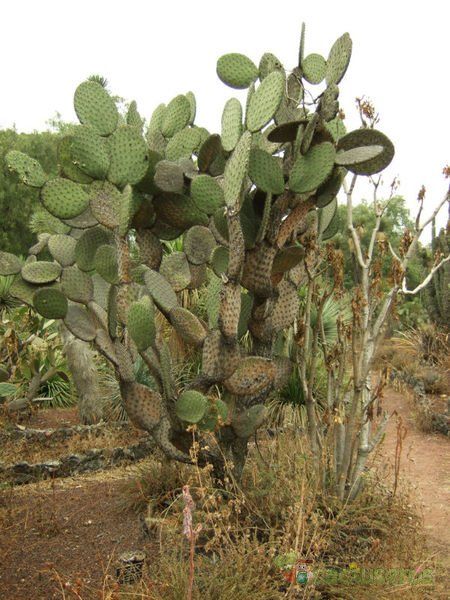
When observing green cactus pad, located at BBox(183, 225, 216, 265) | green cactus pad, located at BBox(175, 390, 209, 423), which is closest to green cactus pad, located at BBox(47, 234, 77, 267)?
green cactus pad, located at BBox(183, 225, 216, 265)

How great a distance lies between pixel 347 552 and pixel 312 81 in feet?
8.90

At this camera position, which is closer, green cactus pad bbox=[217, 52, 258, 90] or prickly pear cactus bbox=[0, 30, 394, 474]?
prickly pear cactus bbox=[0, 30, 394, 474]

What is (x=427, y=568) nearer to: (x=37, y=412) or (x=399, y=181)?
(x=399, y=181)

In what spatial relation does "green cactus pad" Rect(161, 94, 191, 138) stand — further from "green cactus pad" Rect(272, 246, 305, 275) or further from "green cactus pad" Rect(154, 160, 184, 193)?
"green cactus pad" Rect(272, 246, 305, 275)

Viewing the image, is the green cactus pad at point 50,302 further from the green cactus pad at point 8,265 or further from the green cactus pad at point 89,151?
the green cactus pad at point 89,151

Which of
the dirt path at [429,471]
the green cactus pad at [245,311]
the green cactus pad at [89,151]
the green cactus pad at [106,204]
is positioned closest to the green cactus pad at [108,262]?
the green cactus pad at [106,204]

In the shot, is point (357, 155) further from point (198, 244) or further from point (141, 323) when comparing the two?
point (141, 323)

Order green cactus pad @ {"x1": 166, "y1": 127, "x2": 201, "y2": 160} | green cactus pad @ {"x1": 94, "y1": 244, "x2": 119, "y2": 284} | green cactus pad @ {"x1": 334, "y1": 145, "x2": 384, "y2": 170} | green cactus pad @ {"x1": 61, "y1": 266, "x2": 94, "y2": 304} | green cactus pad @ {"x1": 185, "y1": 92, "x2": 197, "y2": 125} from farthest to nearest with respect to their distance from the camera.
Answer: green cactus pad @ {"x1": 185, "y1": 92, "x2": 197, "y2": 125} → green cactus pad @ {"x1": 166, "y1": 127, "x2": 201, "y2": 160} → green cactus pad @ {"x1": 61, "y1": 266, "x2": 94, "y2": 304} → green cactus pad @ {"x1": 94, "y1": 244, "x2": 119, "y2": 284} → green cactus pad @ {"x1": 334, "y1": 145, "x2": 384, "y2": 170}

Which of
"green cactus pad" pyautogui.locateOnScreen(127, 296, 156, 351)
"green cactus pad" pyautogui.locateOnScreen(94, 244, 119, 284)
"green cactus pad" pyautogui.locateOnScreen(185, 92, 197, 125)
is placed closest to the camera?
"green cactus pad" pyautogui.locateOnScreen(127, 296, 156, 351)

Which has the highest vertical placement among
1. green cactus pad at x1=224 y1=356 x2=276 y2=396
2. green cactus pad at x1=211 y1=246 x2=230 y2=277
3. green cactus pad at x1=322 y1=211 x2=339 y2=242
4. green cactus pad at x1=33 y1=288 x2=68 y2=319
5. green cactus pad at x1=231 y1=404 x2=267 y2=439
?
green cactus pad at x1=322 y1=211 x2=339 y2=242

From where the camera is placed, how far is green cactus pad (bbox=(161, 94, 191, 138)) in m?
4.66

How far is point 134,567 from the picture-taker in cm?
350

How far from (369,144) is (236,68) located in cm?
91

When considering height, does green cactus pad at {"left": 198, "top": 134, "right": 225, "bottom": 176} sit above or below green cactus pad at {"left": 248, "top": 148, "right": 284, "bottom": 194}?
above
